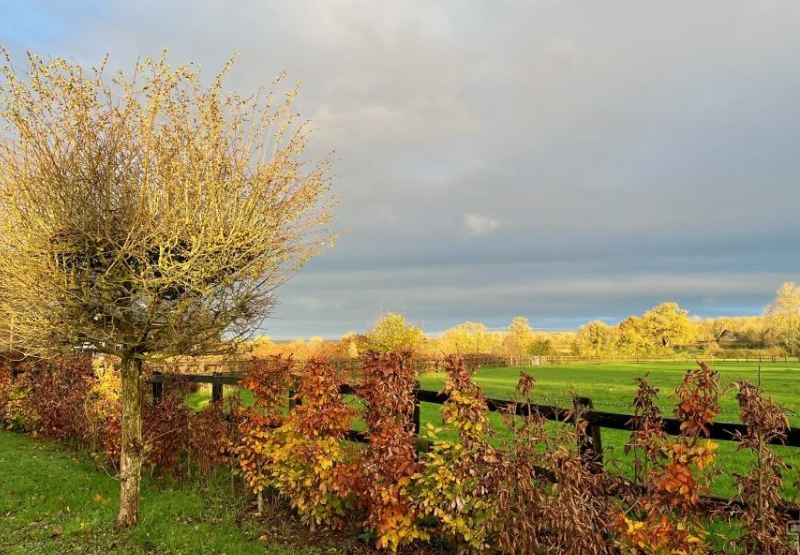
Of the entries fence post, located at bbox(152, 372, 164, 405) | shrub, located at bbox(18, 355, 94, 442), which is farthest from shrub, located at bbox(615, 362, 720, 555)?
shrub, located at bbox(18, 355, 94, 442)

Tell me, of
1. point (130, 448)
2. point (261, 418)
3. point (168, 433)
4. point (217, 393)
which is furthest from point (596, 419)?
point (168, 433)

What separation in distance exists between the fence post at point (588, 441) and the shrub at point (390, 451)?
1.48 m

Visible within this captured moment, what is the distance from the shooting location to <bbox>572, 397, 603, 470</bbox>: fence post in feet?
13.8

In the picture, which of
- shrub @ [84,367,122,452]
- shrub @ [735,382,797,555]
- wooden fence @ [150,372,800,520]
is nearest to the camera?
shrub @ [735,382,797,555]

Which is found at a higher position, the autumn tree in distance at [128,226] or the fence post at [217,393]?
the autumn tree in distance at [128,226]

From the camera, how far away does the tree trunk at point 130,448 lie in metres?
6.07

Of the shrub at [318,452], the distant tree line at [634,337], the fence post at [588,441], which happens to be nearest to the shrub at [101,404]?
the shrub at [318,452]

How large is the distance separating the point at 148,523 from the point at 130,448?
87cm

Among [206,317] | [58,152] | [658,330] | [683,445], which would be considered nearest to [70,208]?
[58,152]

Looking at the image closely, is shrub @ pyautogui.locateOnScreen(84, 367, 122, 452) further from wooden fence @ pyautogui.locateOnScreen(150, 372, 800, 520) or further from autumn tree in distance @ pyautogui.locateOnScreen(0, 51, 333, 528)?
wooden fence @ pyautogui.locateOnScreen(150, 372, 800, 520)

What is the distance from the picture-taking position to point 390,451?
190 inches

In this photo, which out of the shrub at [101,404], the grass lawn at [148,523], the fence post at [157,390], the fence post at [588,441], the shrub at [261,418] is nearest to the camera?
the fence post at [588,441]

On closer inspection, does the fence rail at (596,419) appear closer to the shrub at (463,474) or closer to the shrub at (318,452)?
the shrub at (463,474)

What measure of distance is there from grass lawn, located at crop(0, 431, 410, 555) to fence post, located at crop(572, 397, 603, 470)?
7.70ft
